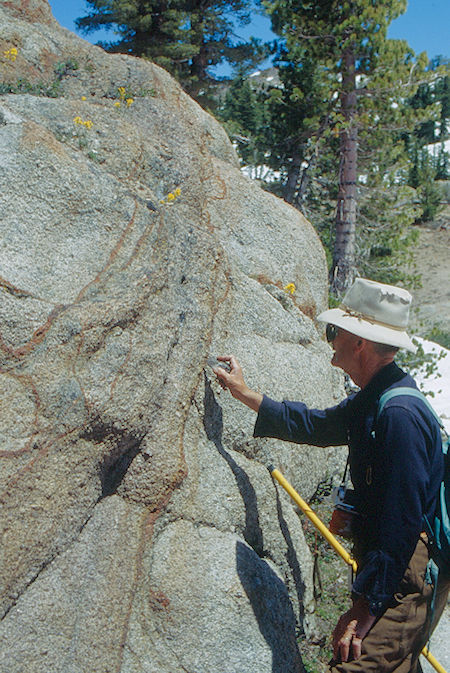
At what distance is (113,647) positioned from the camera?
354 cm

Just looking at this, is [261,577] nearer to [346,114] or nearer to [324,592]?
[324,592]

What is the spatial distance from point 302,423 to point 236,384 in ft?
1.97

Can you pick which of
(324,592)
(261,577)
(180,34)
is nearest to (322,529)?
(261,577)

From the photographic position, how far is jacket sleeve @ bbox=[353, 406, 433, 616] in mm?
2727

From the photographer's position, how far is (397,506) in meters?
2.73

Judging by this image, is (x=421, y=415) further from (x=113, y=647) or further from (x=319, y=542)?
(x=319, y=542)

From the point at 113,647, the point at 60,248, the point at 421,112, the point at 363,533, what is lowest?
the point at 113,647

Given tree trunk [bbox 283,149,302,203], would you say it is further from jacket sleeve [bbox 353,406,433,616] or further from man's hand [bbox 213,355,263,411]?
jacket sleeve [bbox 353,406,433,616]

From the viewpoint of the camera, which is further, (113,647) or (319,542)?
(319,542)

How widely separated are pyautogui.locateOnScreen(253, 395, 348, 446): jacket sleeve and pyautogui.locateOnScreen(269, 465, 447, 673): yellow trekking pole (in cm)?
55

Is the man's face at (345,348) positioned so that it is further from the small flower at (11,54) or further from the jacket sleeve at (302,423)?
the small flower at (11,54)

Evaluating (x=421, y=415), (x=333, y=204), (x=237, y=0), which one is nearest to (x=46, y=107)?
(x=421, y=415)

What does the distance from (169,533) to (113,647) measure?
2.46 feet

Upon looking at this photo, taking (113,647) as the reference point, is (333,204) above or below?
above
